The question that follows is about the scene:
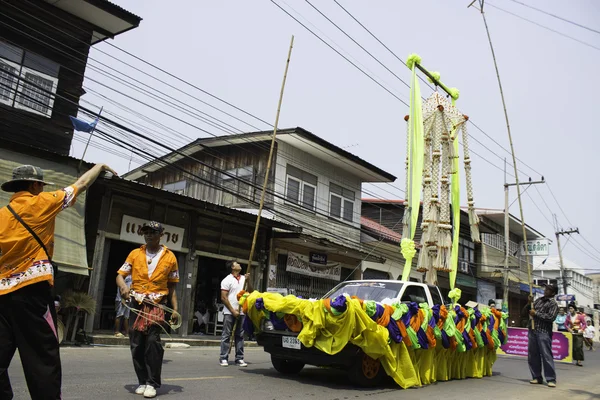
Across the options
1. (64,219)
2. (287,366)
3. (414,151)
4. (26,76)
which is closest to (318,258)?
(414,151)

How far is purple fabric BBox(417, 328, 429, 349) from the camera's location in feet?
25.5

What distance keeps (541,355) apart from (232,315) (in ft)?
18.1

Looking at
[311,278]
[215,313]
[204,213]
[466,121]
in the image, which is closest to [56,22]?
[204,213]

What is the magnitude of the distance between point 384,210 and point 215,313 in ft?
54.1

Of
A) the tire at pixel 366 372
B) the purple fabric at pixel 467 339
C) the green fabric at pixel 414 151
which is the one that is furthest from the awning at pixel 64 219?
the purple fabric at pixel 467 339

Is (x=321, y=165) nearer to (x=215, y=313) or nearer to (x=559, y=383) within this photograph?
(x=215, y=313)

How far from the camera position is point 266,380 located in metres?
7.57

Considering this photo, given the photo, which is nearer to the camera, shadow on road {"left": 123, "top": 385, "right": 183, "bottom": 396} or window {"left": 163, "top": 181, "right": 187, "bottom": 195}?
shadow on road {"left": 123, "top": 385, "right": 183, "bottom": 396}

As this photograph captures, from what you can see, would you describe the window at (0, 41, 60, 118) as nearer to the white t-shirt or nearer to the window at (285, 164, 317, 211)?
the white t-shirt

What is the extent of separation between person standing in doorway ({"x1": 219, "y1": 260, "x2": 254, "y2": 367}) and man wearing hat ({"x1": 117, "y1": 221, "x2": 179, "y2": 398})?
329cm

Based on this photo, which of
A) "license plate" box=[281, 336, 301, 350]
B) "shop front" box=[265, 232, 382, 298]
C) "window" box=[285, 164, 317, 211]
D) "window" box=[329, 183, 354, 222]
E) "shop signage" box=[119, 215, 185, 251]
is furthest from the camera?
"window" box=[329, 183, 354, 222]

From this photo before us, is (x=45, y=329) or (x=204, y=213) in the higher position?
(x=204, y=213)

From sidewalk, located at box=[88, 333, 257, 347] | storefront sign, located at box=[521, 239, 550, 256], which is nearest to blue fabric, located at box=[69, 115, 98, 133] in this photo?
sidewalk, located at box=[88, 333, 257, 347]

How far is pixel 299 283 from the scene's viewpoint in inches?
831
